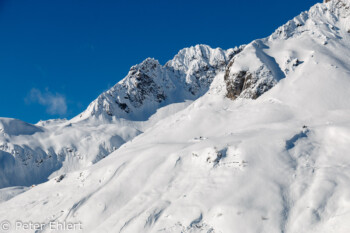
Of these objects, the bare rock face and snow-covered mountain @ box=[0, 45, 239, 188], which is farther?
snow-covered mountain @ box=[0, 45, 239, 188]

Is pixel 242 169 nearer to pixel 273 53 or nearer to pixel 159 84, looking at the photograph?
pixel 273 53

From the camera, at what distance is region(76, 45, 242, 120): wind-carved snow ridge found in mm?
106000

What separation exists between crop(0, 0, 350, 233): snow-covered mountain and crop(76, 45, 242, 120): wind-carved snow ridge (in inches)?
2118

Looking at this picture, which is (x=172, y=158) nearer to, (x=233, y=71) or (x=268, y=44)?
(x=233, y=71)

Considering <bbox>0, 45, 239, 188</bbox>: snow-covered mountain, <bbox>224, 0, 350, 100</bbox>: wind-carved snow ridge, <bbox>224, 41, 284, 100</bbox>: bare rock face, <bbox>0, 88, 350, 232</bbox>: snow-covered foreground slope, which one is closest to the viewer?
<bbox>0, 88, 350, 232</bbox>: snow-covered foreground slope

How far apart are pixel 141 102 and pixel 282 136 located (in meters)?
86.4

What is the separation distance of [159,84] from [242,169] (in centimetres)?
9878

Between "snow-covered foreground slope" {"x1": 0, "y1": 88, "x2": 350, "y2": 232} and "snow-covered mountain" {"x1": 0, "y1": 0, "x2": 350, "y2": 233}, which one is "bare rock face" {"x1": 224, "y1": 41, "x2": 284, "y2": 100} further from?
"snow-covered foreground slope" {"x1": 0, "y1": 88, "x2": 350, "y2": 232}

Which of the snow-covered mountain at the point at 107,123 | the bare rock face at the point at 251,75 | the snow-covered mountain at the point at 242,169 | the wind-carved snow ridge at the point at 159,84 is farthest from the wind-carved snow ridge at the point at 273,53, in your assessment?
the wind-carved snow ridge at the point at 159,84

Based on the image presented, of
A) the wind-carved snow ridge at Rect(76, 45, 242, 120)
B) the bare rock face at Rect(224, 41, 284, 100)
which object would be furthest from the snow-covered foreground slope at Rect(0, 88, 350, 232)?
the wind-carved snow ridge at Rect(76, 45, 242, 120)

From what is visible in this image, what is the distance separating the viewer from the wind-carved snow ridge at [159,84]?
106000 mm

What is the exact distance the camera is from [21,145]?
77.5 metres

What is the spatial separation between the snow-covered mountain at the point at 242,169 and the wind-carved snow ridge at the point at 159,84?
5381 centimetres

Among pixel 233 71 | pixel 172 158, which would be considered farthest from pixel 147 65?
pixel 172 158
